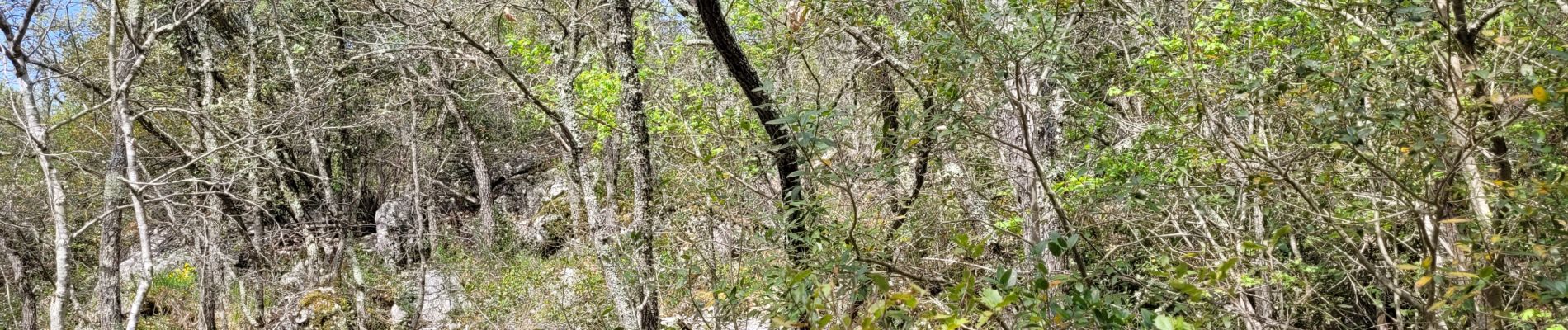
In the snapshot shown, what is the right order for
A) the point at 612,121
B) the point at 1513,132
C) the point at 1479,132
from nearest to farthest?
the point at 1479,132
the point at 1513,132
the point at 612,121

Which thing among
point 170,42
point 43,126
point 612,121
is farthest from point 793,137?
point 170,42

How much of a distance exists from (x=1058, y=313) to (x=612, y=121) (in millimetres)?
6049

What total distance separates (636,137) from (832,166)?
3.53 m

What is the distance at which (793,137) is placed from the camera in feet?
9.14

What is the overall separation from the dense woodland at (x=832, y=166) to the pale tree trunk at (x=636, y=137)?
0.02 meters

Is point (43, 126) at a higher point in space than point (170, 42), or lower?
lower

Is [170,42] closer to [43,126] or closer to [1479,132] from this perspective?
[43,126]

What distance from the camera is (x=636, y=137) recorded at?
6.56 meters

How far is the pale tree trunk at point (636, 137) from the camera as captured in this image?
6395 millimetres

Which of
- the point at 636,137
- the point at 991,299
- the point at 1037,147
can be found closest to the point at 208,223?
the point at 636,137

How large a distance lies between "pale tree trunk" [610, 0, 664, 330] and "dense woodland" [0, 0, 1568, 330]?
2 cm

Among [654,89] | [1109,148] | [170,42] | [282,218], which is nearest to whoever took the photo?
[1109,148]

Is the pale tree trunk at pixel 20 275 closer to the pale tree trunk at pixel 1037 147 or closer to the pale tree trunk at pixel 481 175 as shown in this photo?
the pale tree trunk at pixel 481 175

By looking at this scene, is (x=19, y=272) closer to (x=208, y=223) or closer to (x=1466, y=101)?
(x=208, y=223)
